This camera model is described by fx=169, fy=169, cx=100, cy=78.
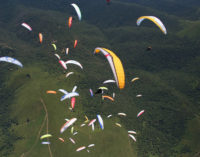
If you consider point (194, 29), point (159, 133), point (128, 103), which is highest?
point (194, 29)

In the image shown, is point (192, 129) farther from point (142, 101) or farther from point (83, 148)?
point (83, 148)

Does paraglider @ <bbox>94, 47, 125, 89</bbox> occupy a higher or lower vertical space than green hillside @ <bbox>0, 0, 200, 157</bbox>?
higher

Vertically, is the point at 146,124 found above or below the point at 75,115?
below

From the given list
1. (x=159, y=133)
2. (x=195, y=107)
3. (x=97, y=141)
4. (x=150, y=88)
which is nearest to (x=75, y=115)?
(x=97, y=141)

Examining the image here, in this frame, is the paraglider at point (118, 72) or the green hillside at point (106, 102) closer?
the paraglider at point (118, 72)

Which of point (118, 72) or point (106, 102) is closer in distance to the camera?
point (118, 72)

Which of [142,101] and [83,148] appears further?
[142,101]

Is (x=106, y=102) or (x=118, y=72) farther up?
(x=118, y=72)

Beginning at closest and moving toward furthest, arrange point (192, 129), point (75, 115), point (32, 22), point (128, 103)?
point (75, 115) → point (192, 129) → point (128, 103) → point (32, 22)

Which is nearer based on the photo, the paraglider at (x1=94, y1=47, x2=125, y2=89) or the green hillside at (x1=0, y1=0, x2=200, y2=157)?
the paraglider at (x1=94, y1=47, x2=125, y2=89)

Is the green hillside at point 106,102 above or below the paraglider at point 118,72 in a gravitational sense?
below

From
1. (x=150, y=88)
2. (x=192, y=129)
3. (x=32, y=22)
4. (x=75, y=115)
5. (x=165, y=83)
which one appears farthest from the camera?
(x=32, y=22)
